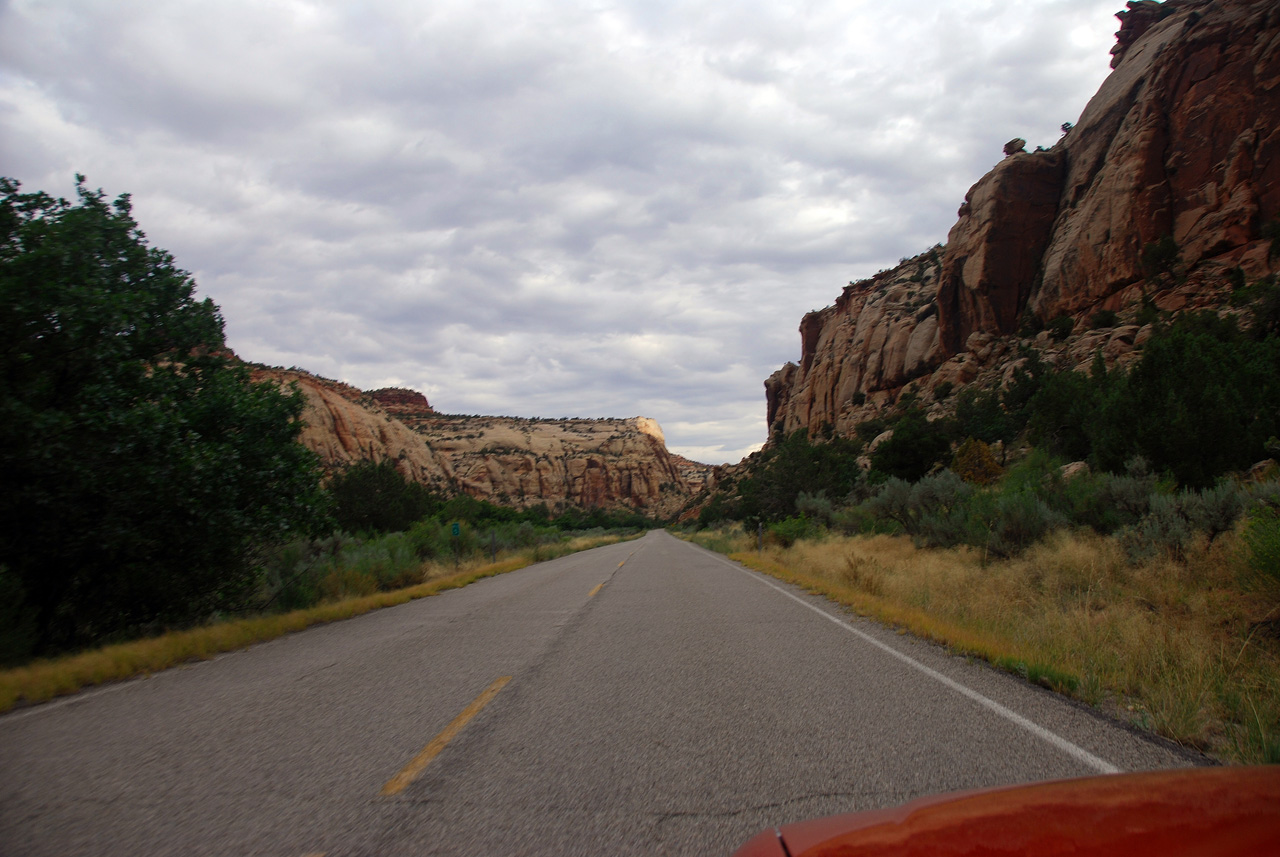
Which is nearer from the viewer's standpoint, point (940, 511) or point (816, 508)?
point (940, 511)

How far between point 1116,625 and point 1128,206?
154 ft

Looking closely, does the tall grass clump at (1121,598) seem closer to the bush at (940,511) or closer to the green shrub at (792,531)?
the bush at (940,511)

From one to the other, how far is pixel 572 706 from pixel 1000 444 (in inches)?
1456

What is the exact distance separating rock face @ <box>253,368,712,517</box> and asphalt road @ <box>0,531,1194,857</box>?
56.0m

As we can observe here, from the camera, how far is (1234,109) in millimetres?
38938

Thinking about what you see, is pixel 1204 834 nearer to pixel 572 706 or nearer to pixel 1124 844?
pixel 1124 844

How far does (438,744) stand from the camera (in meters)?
4.52

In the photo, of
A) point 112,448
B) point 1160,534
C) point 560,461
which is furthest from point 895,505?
point 560,461

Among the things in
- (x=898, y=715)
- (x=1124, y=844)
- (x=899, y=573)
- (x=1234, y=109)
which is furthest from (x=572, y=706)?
(x=1234, y=109)

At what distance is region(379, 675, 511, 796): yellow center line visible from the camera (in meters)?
3.85

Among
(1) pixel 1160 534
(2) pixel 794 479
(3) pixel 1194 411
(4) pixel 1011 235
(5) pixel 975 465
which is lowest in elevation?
(1) pixel 1160 534

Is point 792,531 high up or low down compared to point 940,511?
down

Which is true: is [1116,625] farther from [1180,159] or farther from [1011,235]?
[1011,235]

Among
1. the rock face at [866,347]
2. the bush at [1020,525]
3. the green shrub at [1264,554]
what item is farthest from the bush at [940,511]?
the rock face at [866,347]
